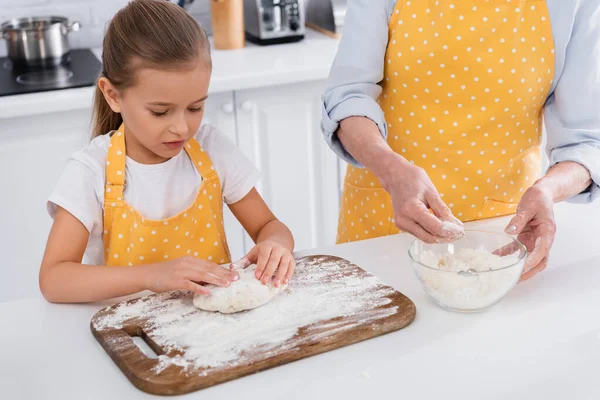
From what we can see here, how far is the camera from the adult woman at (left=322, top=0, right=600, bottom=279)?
1337mm

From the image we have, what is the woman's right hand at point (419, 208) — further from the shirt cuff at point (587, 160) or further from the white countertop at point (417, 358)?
the shirt cuff at point (587, 160)

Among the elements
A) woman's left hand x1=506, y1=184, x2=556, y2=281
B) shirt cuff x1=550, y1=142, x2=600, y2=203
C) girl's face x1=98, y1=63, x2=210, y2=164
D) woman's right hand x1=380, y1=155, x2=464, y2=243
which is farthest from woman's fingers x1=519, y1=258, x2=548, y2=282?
girl's face x1=98, y1=63, x2=210, y2=164

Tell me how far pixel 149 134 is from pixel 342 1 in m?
1.48

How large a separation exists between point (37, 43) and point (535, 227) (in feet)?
5.46

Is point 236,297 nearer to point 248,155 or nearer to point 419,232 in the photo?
point 419,232

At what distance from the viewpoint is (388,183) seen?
120cm

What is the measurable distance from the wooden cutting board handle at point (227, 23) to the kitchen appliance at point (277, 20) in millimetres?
65

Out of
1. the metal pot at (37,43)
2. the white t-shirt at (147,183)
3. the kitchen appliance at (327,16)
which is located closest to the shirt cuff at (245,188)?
the white t-shirt at (147,183)

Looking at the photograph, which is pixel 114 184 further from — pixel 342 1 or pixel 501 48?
pixel 342 1

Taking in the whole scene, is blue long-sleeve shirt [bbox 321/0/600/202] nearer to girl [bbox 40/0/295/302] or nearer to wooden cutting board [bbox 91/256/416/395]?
girl [bbox 40/0/295/302]

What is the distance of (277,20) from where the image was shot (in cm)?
250

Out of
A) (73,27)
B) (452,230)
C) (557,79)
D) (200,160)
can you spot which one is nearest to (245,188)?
(200,160)

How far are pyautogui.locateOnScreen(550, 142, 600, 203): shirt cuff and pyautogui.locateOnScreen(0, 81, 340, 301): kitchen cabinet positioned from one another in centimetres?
109

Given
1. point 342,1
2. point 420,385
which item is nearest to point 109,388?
point 420,385
